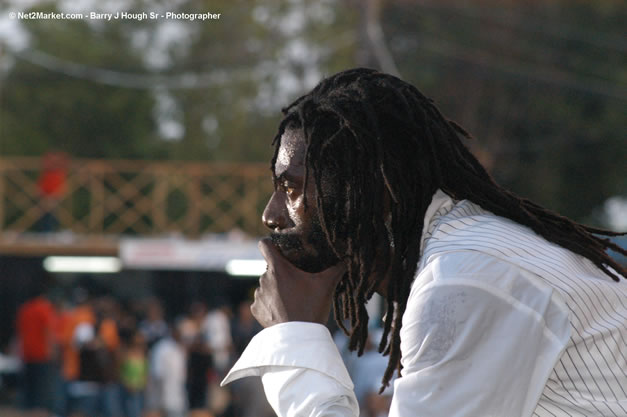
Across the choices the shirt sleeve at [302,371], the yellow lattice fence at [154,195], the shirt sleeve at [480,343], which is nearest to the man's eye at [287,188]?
the shirt sleeve at [302,371]

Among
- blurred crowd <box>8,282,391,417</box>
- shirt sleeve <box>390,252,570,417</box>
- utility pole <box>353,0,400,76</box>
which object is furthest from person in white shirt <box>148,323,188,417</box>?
shirt sleeve <box>390,252,570,417</box>

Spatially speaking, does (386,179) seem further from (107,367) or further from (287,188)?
(107,367)

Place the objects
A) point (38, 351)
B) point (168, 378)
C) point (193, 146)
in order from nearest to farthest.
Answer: point (38, 351) → point (168, 378) → point (193, 146)

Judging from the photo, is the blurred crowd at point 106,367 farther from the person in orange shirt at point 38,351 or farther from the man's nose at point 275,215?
the man's nose at point 275,215

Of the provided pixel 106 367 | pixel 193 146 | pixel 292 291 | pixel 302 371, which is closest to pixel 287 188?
pixel 292 291

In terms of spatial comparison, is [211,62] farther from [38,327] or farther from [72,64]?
[38,327]

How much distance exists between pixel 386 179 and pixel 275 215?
266 millimetres

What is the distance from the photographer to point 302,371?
204 centimetres

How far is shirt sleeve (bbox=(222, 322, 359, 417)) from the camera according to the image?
2.01m

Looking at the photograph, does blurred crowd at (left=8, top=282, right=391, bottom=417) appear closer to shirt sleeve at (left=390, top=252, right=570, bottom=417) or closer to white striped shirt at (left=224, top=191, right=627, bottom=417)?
white striped shirt at (left=224, top=191, right=627, bottom=417)

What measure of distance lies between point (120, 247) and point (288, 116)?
735 inches

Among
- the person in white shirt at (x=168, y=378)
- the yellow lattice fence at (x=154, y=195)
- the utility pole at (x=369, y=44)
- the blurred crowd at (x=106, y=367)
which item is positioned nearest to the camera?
the blurred crowd at (x=106, y=367)

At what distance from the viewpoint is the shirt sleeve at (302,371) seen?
2006mm

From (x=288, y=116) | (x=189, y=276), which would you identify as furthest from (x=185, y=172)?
(x=288, y=116)
